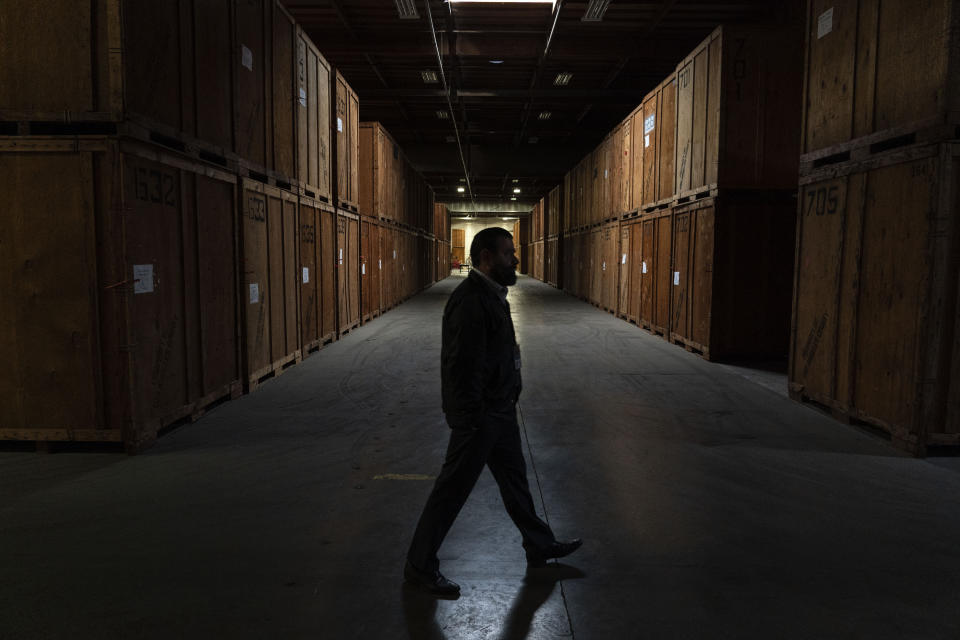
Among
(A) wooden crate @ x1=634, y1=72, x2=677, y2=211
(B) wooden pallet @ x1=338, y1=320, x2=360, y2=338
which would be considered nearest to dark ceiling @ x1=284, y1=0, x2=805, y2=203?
(A) wooden crate @ x1=634, y1=72, x2=677, y2=211

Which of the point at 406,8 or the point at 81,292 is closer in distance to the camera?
the point at 81,292

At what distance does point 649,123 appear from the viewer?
1226cm

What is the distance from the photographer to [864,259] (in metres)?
5.55

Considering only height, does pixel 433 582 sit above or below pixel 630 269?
below

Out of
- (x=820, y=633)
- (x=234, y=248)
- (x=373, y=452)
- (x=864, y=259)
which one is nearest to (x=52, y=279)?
(x=234, y=248)

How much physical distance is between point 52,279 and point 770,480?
549cm

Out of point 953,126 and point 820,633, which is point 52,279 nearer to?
point 820,633

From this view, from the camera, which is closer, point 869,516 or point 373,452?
point 869,516

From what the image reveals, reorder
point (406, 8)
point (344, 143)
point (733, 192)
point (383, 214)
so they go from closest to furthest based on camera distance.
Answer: point (733, 192) → point (406, 8) → point (344, 143) → point (383, 214)

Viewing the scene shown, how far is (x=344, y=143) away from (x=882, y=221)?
905cm

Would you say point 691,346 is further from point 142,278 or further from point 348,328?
point 142,278

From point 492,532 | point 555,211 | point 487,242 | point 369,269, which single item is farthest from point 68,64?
point 555,211

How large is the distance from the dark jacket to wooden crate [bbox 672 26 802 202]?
→ 7072mm

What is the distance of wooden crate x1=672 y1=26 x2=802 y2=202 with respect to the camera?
28.5 feet
